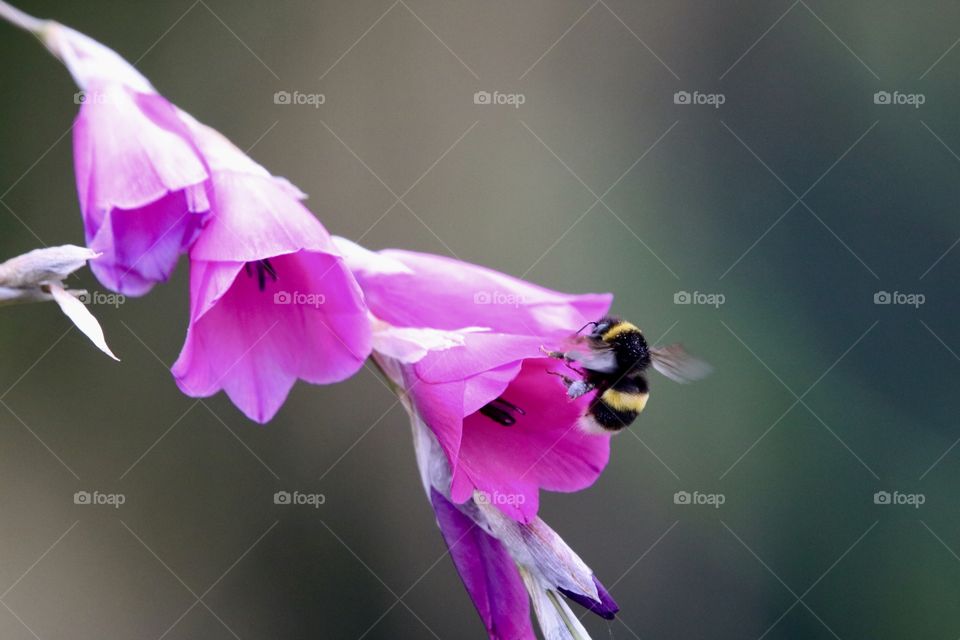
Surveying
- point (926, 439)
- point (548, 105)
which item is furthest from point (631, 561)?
point (548, 105)

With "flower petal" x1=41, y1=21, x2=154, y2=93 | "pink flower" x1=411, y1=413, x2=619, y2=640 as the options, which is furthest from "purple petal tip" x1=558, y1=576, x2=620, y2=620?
"flower petal" x1=41, y1=21, x2=154, y2=93

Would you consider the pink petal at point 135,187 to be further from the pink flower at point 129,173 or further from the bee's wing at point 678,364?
the bee's wing at point 678,364

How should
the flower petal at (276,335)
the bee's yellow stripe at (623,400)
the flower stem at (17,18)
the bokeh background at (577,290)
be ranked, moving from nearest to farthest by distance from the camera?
1. the flower stem at (17,18)
2. the flower petal at (276,335)
3. the bee's yellow stripe at (623,400)
4. the bokeh background at (577,290)

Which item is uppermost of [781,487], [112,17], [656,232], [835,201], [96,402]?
[835,201]

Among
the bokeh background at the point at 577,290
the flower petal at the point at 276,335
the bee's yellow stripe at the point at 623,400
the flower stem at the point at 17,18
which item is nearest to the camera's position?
the flower stem at the point at 17,18

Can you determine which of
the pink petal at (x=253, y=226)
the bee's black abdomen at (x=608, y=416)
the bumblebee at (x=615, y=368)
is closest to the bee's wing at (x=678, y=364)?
the bumblebee at (x=615, y=368)

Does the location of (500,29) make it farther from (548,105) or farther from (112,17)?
(112,17)

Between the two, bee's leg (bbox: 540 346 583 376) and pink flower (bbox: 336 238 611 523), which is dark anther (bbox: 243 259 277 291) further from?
bee's leg (bbox: 540 346 583 376)

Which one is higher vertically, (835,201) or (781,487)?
(835,201)
